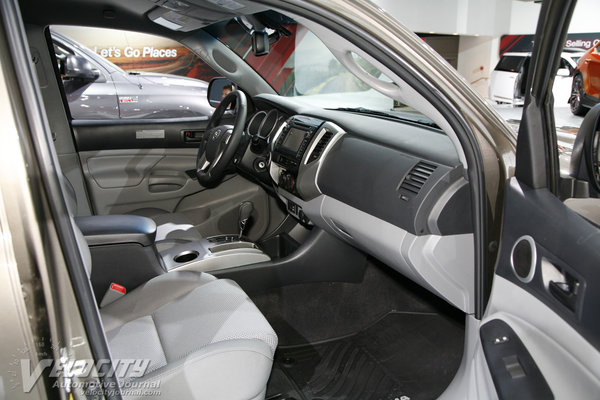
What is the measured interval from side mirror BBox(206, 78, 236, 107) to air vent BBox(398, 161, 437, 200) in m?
1.54

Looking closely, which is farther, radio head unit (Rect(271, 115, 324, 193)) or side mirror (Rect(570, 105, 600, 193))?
radio head unit (Rect(271, 115, 324, 193))

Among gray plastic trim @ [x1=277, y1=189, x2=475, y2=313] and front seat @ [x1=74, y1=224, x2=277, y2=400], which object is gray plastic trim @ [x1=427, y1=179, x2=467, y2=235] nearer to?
gray plastic trim @ [x1=277, y1=189, x2=475, y2=313]

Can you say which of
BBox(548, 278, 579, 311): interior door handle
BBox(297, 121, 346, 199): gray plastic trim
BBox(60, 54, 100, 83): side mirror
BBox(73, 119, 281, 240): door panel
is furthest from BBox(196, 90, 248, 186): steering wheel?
BBox(548, 278, 579, 311): interior door handle

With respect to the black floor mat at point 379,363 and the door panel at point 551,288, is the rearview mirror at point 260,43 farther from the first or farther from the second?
the door panel at point 551,288

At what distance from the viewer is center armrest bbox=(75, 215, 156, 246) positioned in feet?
5.67

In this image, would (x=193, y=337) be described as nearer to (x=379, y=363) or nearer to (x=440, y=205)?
(x=440, y=205)

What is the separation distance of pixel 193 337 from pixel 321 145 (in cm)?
102

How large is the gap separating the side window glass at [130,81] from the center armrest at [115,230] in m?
1.94

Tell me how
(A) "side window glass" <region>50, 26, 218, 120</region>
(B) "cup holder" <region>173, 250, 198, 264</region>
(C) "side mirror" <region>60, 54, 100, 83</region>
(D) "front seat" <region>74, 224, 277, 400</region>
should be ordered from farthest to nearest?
1. (A) "side window glass" <region>50, 26, 218, 120</region>
2. (C) "side mirror" <region>60, 54, 100, 83</region>
3. (B) "cup holder" <region>173, 250, 198, 264</region>
4. (D) "front seat" <region>74, 224, 277, 400</region>

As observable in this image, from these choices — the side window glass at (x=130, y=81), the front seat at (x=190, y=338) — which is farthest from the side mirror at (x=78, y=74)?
the front seat at (x=190, y=338)

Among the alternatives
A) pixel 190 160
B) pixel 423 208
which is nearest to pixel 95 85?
pixel 190 160

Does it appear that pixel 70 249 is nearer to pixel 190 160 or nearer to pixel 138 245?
pixel 138 245

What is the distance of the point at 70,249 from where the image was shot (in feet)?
2.58

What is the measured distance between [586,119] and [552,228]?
247mm
